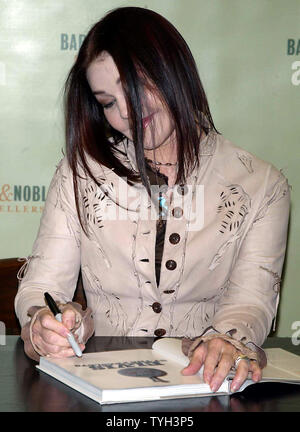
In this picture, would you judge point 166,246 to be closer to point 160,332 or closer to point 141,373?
point 160,332

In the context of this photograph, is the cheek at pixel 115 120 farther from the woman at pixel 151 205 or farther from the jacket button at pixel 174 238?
the jacket button at pixel 174 238

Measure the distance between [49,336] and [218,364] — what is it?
318mm

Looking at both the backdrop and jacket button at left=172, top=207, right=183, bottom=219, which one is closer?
jacket button at left=172, top=207, right=183, bottom=219

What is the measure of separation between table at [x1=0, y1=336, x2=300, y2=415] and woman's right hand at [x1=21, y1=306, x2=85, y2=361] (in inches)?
1.7

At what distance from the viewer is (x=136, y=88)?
166cm

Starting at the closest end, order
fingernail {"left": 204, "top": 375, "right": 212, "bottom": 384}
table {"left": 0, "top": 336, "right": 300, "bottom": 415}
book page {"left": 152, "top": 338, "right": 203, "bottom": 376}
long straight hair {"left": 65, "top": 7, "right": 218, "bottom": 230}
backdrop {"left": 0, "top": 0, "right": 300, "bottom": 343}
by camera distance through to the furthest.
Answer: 1. table {"left": 0, "top": 336, "right": 300, "bottom": 415}
2. fingernail {"left": 204, "top": 375, "right": 212, "bottom": 384}
3. book page {"left": 152, "top": 338, "right": 203, "bottom": 376}
4. long straight hair {"left": 65, "top": 7, "right": 218, "bottom": 230}
5. backdrop {"left": 0, "top": 0, "right": 300, "bottom": 343}

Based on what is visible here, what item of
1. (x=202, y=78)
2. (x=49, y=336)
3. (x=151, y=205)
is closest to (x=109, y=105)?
(x=151, y=205)

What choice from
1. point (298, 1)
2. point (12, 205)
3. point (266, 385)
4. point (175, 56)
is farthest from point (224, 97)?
point (266, 385)

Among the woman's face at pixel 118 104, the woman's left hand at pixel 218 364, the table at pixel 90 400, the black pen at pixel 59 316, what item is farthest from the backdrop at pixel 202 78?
the woman's left hand at pixel 218 364

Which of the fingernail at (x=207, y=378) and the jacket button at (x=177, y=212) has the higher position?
the jacket button at (x=177, y=212)

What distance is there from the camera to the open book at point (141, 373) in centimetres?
116

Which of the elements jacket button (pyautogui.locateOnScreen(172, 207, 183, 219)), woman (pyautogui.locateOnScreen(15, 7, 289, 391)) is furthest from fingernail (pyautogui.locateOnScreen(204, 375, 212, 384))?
jacket button (pyautogui.locateOnScreen(172, 207, 183, 219))

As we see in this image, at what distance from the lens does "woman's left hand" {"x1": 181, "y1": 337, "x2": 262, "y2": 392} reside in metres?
1.24

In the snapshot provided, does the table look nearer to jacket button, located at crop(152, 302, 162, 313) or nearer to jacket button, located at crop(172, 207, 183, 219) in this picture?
jacket button, located at crop(152, 302, 162, 313)
